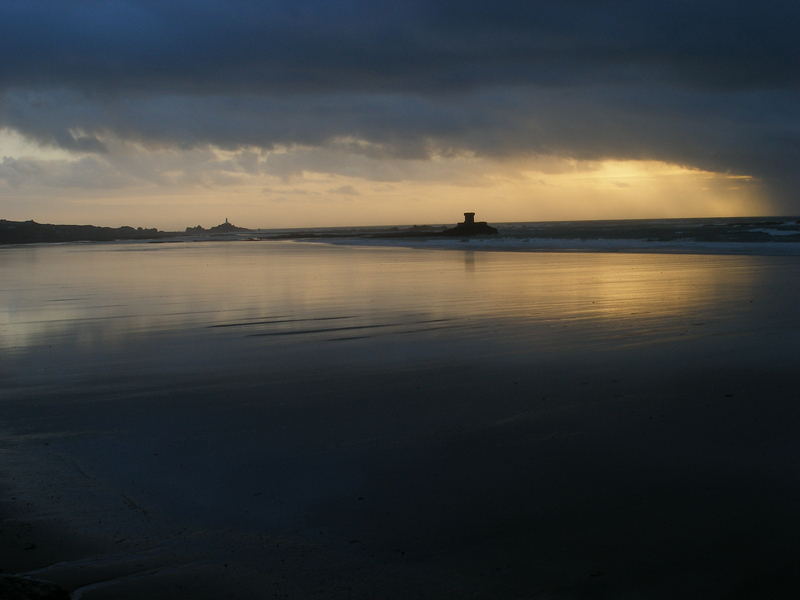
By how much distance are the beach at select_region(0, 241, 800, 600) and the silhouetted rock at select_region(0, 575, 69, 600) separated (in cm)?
13

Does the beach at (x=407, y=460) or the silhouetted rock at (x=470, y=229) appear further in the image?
the silhouetted rock at (x=470, y=229)

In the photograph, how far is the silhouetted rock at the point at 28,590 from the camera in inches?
101

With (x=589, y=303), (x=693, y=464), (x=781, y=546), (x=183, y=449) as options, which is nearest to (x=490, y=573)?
(x=781, y=546)

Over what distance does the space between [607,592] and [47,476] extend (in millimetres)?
3066

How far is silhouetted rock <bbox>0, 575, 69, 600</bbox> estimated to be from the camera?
256 centimetres

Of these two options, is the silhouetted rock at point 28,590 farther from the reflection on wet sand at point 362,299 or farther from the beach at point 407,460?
the reflection on wet sand at point 362,299

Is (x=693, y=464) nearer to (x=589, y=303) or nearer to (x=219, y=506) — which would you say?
(x=219, y=506)

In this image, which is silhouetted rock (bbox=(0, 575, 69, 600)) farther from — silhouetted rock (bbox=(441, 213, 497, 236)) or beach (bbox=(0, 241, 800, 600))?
silhouetted rock (bbox=(441, 213, 497, 236))

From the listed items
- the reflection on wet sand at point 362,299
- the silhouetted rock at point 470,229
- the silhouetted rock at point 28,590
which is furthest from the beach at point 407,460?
the silhouetted rock at point 470,229

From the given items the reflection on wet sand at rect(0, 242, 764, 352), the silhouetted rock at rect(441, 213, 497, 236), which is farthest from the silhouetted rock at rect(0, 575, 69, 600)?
the silhouetted rock at rect(441, 213, 497, 236)

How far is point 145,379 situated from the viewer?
21.0 ft

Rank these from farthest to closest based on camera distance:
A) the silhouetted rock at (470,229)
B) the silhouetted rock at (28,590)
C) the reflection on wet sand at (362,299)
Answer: the silhouetted rock at (470,229), the reflection on wet sand at (362,299), the silhouetted rock at (28,590)

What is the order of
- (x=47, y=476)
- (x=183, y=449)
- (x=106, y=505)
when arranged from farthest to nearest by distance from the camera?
1. (x=183, y=449)
2. (x=47, y=476)
3. (x=106, y=505)

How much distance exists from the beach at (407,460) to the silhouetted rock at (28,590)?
13cm
